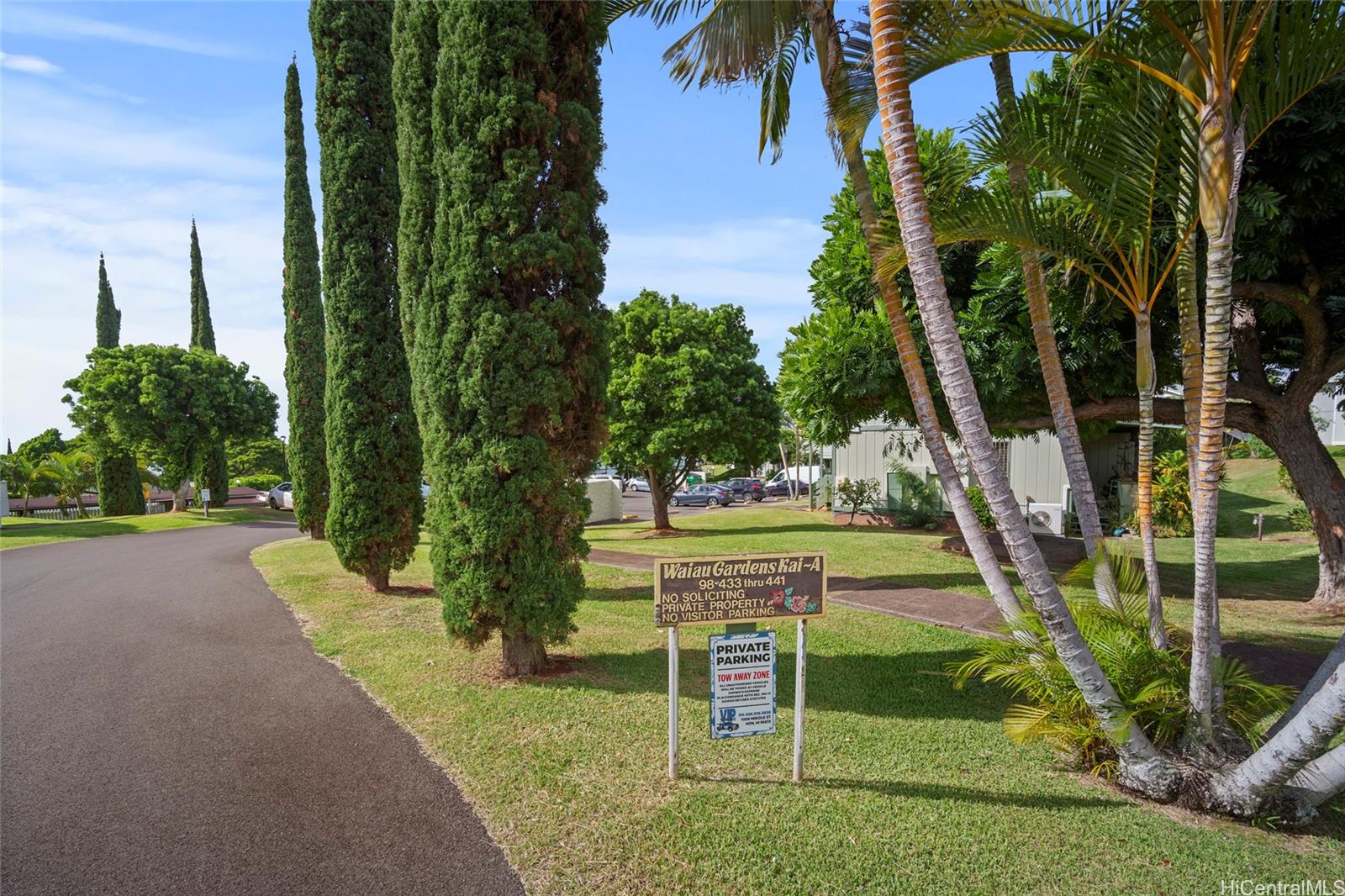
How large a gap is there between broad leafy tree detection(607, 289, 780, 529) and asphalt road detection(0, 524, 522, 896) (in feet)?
41.5

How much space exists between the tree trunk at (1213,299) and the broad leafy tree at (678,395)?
53.3ft

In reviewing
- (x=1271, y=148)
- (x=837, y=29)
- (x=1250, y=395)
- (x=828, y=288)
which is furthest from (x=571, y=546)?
(x=1250, y=395)

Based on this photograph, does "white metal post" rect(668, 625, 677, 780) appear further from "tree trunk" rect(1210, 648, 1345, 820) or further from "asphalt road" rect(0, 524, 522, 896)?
"tree trunk" rect(1210, 648, 1345, 820)

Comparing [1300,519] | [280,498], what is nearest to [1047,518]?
[1300,519]

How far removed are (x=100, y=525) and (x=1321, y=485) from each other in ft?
100

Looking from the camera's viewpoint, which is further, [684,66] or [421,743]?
[684,66]

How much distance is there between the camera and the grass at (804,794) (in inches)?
156

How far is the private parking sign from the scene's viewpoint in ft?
16.6

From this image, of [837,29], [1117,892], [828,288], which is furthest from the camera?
[828,288]

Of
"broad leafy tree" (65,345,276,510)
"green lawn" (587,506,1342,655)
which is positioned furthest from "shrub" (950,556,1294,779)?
"broad leafy tree" (65,345,276,510)

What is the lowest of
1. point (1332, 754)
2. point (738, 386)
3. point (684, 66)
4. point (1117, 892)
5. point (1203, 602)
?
point (1117, 892)

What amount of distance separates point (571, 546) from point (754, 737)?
2747 mm

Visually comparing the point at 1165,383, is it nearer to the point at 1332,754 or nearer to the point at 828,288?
the point at 828,288

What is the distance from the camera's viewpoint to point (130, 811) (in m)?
4.68
